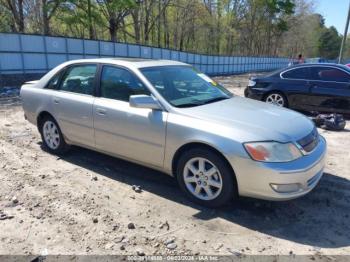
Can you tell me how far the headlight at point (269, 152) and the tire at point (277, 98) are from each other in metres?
5.74

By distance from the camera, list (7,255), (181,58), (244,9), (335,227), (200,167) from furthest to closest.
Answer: (244,9) → (181,58) → (200,167) → (335,227) → (7,255)

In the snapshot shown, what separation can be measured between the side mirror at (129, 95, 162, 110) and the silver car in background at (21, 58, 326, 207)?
0.5 inches

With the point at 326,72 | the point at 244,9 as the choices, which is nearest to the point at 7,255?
the point at 326,72

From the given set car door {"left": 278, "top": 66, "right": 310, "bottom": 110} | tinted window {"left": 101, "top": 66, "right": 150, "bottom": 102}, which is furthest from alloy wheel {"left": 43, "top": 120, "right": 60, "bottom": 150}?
car door {"left": 278, "top": 66, "right": 310, "bottom": 110}

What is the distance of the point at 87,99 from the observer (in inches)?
183

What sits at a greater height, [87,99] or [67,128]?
[87,99]

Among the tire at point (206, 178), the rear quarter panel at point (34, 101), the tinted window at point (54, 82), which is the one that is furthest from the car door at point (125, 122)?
the rear quarter panel at point (34, 101)

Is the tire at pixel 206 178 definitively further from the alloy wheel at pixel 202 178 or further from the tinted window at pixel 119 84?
the tinted window at pixel 119 84

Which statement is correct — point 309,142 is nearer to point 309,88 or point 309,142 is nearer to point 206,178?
point 206,178

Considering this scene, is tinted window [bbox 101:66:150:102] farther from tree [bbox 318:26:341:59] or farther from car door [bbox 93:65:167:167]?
tree [bbox 318:26:341:59]

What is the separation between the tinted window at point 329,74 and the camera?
26.6 feet

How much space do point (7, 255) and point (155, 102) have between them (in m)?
2.14

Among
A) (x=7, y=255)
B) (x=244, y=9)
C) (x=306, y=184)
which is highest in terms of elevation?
(x=244, y=9)

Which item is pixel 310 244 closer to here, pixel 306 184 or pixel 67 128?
pixel 306 184
